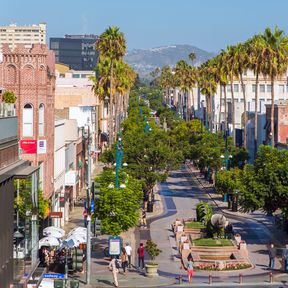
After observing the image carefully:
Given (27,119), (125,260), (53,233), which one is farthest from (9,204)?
(27,119)

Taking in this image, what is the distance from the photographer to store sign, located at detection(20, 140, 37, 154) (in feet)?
203

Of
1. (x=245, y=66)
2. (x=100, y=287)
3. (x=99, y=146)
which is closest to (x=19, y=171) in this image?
(x=100, y=287)

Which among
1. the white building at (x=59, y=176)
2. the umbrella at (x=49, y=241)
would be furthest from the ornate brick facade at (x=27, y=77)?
the umbrella at (x=49, y=241)

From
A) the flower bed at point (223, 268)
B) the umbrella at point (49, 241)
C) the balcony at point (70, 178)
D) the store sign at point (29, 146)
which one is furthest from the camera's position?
the balcony at point (70, 178)

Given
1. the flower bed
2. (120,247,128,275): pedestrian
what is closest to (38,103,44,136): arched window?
(120,247,128,275): pedestrian

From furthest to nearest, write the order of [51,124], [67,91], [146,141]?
[67,91], [146,141], [51,124]

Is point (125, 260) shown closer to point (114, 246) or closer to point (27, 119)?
point (114, 246)

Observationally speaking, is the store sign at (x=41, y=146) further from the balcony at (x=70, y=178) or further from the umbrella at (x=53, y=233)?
the balcony at (x=70, y=178)

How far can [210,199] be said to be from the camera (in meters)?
99.2

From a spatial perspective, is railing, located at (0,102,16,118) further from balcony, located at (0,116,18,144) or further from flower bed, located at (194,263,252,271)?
flower bed, located at (194,263,252,271)

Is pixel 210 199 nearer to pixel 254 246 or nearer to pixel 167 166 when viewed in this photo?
pixel 167 166

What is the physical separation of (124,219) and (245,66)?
2037 inches

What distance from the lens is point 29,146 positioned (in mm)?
62812

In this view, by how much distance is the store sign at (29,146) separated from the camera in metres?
62.0
